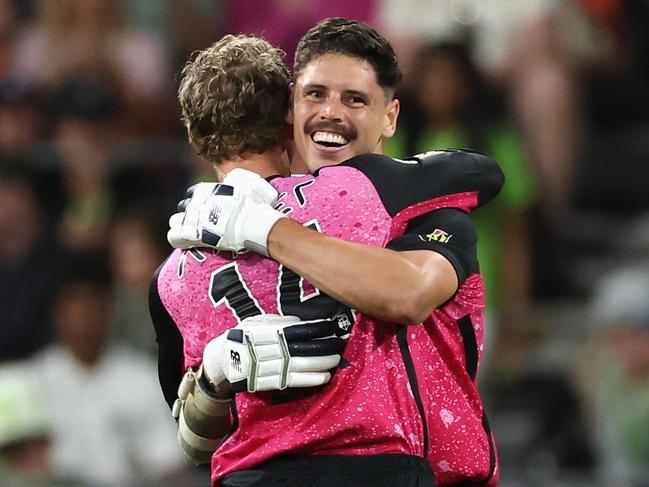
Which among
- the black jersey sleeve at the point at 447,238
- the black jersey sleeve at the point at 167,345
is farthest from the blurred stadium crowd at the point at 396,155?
the black jersey sleeve at the point at 447,238

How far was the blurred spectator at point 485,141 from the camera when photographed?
704cm

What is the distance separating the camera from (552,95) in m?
7.70

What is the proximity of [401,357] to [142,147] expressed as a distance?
534 cm

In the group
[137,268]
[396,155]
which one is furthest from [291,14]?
[137,268]

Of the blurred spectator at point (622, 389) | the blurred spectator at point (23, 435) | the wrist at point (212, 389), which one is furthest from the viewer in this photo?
the blurred spectator at point (23, 435)

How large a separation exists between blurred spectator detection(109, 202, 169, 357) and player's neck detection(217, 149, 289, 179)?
4.21 m

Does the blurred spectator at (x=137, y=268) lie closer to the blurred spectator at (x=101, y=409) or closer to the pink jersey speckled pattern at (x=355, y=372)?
the blurred spectator at (x=101, y=409)

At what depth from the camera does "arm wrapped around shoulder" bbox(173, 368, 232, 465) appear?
10.5 ft

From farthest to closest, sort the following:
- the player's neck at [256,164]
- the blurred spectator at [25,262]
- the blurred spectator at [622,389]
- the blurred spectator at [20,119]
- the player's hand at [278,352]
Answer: the blurred spectator at [20,119] < the blurred spectator at [25,262] < the blurred spectator at [622,389] < the player's neck at [256,164] < the player's hand at [278,352]

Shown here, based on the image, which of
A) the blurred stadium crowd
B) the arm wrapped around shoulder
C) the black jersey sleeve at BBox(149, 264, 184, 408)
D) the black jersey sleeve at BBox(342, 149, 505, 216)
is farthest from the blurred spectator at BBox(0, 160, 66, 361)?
the black jersey sleeve at BBox(342, 149, 505, 216)

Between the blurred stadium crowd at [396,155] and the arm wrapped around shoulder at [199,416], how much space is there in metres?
3.03

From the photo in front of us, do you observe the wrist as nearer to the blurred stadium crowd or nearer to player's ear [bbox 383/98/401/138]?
player's ear [bbox 383/98/401/138]

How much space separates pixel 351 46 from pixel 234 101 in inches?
12.4

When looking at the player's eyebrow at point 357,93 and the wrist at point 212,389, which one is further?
the player's eyebrow at point 357,93
